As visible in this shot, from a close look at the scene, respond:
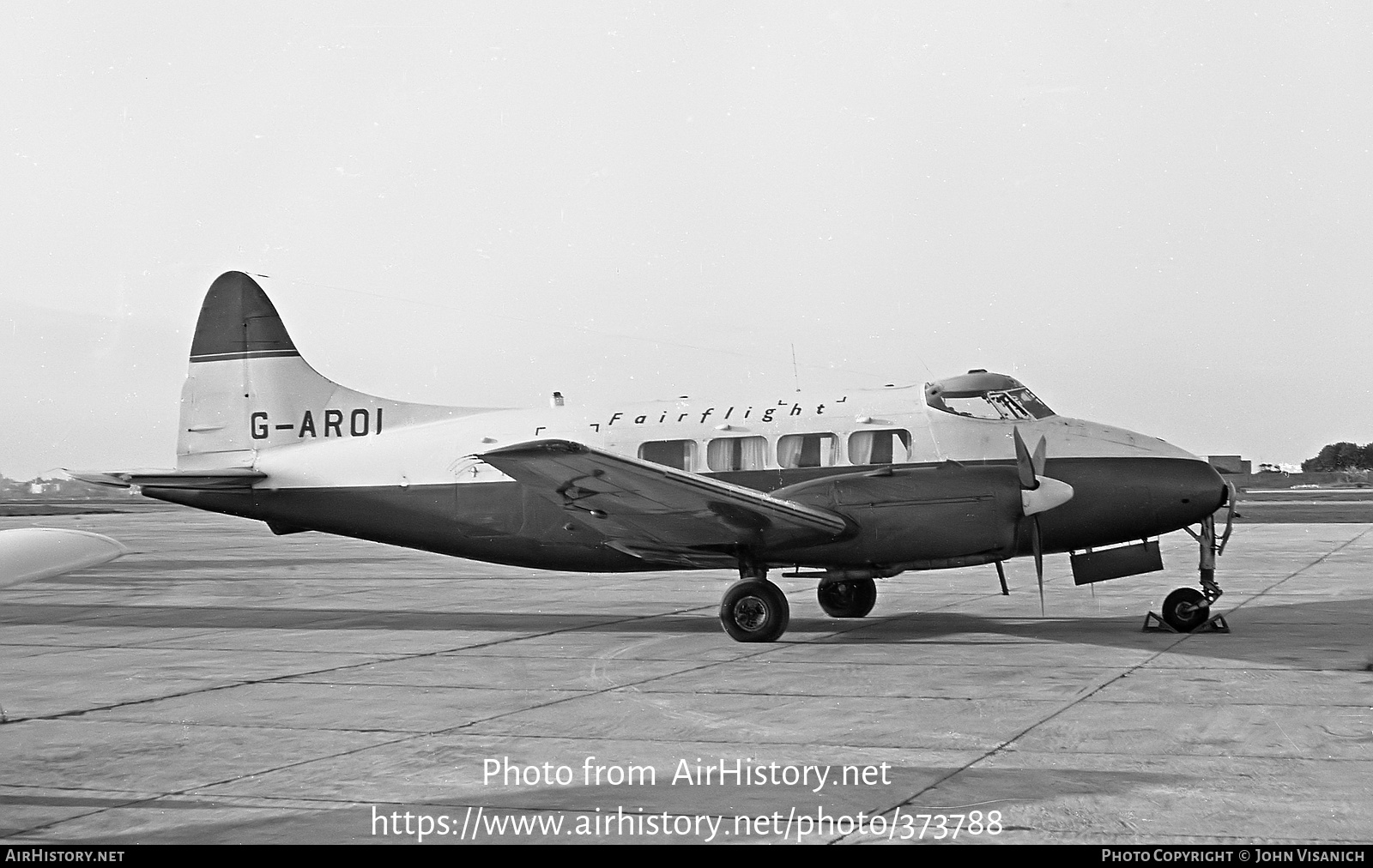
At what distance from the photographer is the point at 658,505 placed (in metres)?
15.2

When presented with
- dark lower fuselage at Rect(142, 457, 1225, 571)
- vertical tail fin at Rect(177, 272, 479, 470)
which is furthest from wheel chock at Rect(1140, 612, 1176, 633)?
vertical tail fin at Rect(177, 272, 479, 470)

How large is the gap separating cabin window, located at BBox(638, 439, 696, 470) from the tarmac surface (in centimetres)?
233

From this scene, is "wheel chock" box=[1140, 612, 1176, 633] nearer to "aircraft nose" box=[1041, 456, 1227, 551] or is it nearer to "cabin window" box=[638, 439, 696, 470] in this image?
"aircraft nose" box=[1041, 456, 1227, 551]

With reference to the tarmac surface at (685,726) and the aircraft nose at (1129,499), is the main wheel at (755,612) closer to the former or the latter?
the tarmac surface at (685,726)

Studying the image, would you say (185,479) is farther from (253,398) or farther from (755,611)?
(755,611)

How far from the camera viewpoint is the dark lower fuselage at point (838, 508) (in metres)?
14.9

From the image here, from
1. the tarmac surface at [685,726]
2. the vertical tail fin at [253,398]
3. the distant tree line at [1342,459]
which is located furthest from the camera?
the distant tree line at [1342,459]

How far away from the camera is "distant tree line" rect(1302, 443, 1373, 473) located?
16662 cm

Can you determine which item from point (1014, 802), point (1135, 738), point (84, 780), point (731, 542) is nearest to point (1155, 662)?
point (1135, 738)

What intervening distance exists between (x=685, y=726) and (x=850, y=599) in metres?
8.26

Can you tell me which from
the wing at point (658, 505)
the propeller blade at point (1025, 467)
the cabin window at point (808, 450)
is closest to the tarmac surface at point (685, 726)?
the wing at point (658, 505)

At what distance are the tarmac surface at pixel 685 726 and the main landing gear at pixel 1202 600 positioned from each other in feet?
1.32

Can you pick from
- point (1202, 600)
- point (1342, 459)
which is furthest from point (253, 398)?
point (1342, 459)

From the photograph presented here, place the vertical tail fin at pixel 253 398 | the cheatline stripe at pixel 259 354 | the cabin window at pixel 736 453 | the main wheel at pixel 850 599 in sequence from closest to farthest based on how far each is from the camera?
the cabin window at pixel 736 453
the main wheel at pixel 850 599
the vertical tail fin at pixel 253 398
the cheatline stripe at pixel 259 354
